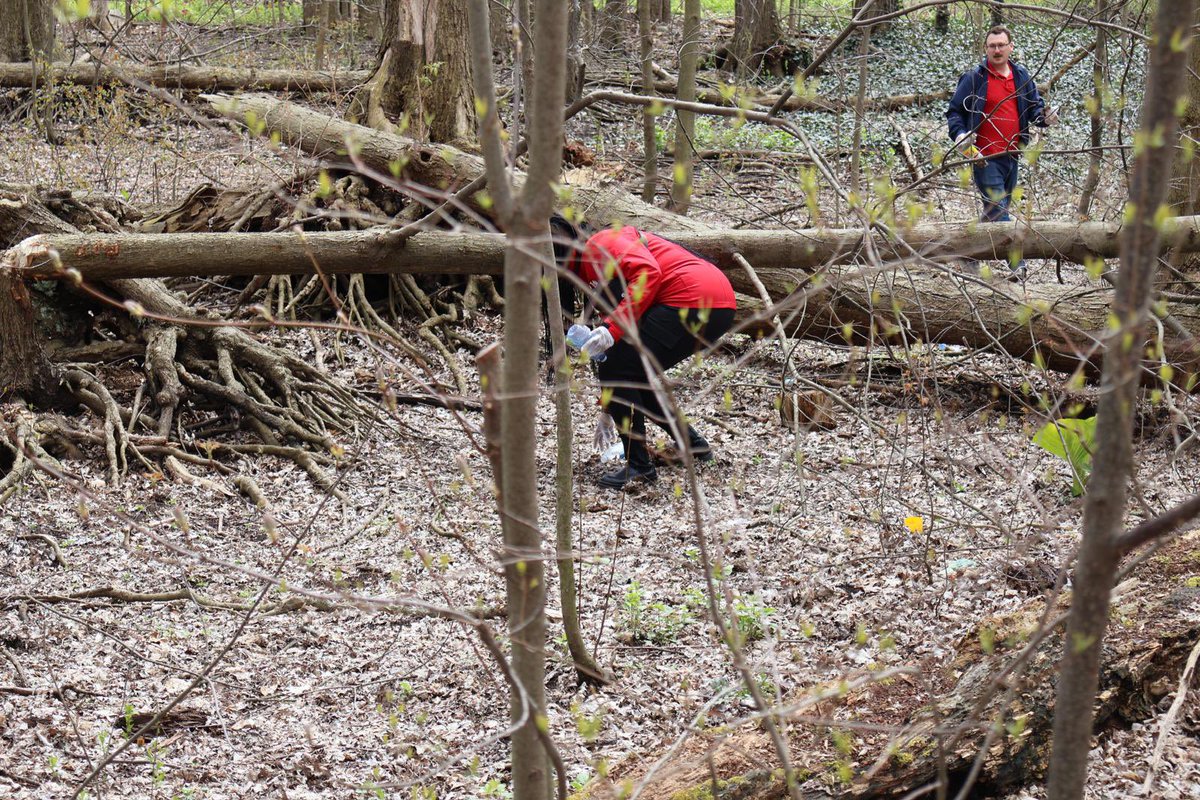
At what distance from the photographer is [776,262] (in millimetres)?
6566

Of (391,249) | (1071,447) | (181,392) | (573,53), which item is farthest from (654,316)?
(573,53)

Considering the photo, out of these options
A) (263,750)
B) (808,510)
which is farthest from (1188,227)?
(263,750)

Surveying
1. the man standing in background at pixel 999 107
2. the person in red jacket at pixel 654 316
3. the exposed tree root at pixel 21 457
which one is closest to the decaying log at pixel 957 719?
the person in red jacket at pixel 654 316

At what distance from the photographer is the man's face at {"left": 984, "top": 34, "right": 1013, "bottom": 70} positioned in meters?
7.87

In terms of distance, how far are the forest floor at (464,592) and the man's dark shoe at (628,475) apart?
0.29 ft

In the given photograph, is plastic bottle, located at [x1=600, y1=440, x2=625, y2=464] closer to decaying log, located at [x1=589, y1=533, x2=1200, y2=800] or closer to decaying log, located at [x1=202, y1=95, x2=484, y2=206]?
decaying log, located at [x1=202, y1=95, x2=484, y2=206]

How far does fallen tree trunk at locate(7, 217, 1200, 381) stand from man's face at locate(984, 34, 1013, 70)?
2.19m

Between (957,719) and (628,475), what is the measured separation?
3.12 metres

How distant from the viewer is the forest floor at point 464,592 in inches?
140

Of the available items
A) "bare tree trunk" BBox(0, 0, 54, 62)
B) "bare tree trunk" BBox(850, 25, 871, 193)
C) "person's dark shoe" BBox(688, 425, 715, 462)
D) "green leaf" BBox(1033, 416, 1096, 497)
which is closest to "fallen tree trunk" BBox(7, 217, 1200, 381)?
"bare tree trunk" BBox(850, 25, 871, 193)

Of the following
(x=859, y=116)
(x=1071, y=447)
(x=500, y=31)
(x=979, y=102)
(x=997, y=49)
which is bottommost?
(x=1071, y=447)

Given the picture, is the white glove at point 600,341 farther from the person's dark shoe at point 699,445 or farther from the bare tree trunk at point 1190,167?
the bare tree trunk at point 1190,167

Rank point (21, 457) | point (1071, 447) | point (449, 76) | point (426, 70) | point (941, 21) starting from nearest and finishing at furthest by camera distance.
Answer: point (1071, 447) → point (21, 457) → point (426, 70) → point (449, 76) → point (941, 21)

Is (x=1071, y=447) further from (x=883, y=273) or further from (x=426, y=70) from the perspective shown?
(x=426, y=70)
